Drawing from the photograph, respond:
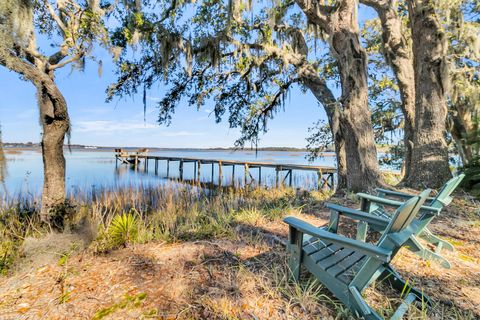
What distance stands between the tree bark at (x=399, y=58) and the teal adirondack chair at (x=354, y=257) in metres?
4.74

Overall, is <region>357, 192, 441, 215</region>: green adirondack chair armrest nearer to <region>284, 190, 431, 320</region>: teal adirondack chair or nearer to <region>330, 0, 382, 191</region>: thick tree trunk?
<region>284, 190, 431, 320</region>: teal adirondack chair

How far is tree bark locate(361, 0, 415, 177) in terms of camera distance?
5832 mm

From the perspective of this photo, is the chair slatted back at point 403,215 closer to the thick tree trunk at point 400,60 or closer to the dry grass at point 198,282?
the dry grass at point 198,282

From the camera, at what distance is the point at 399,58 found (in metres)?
5.97

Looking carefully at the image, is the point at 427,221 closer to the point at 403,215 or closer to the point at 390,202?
the point at 390,202

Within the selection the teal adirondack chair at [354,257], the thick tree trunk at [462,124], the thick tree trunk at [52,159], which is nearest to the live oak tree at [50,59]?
the thick tree trunk at [52,159]

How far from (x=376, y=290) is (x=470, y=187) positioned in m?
4.87

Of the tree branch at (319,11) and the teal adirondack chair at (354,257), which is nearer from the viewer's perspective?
the teal adirondack chair at (354,257)

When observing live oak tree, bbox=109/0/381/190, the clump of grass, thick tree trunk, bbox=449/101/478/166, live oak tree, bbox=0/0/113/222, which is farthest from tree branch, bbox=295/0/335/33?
the clump of grass

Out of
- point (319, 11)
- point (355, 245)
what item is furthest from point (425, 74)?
point (355, 245)

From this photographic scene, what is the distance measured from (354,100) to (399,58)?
187cm

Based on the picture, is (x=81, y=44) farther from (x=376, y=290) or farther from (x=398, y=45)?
(x=398, y=45)

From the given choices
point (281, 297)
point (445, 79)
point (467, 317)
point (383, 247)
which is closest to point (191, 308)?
point (281, 297)

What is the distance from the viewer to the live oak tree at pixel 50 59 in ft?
10.8
